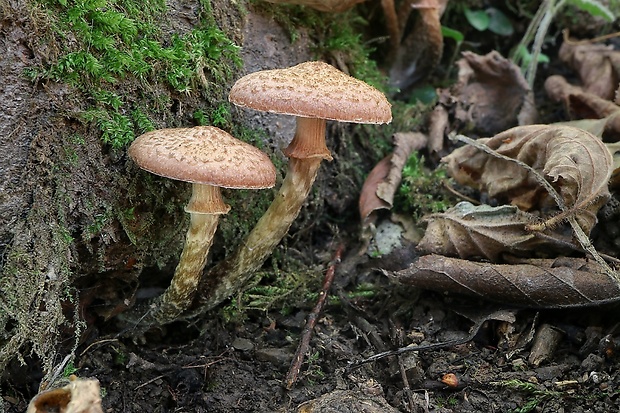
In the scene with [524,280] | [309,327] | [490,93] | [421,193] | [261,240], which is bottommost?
[309,327]

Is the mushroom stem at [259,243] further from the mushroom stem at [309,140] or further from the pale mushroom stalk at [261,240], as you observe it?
the mushroom stem at [309,140]

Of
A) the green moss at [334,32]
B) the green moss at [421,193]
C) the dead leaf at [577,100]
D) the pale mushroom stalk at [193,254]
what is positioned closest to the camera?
the pale mushroom stalk at [193,254]

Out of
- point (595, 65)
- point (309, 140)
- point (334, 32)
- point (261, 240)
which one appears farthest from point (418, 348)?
point (595, 65)

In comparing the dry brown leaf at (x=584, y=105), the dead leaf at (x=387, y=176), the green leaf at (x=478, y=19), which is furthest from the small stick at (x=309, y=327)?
the green leaf at (x=478, y=19)

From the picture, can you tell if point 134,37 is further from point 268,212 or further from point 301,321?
point 301,321

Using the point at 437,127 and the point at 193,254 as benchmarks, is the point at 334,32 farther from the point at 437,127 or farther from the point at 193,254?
the point at 193,254

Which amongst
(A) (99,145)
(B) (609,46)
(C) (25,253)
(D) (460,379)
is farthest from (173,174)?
(B) (609,46)
